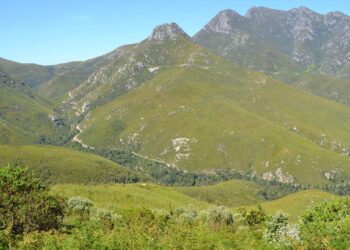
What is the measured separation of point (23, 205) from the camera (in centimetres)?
5841

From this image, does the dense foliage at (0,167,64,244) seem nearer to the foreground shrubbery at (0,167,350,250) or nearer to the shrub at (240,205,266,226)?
the foreground shrubbery at (0,167,350,250)

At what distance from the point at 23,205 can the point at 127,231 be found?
1670 cm

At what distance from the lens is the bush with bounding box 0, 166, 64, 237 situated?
186 ft

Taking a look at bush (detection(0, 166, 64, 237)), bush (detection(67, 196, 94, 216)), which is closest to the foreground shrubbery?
bush (detection(0, 166, 64, 237))

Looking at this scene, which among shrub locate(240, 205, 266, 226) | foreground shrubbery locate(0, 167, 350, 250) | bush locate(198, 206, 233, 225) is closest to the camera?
foreground shrubbery locate(0, 167, 350, 250)

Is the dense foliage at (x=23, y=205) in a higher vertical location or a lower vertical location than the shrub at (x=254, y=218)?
higher

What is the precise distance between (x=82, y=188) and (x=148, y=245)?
525 feet

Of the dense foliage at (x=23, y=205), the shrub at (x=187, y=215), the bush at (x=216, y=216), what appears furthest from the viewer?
the bush at (x=216, y=216)

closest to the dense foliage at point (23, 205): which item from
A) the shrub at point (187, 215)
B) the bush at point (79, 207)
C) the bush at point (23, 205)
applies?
the bush at point (23, 205)

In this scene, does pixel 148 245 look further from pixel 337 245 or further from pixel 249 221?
pixel 249 221

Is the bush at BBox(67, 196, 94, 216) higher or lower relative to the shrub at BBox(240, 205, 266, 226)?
higher

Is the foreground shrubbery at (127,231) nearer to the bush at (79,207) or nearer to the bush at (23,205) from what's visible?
the bush at (23,205)

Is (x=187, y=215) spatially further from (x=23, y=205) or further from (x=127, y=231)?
(x=127, y=231)

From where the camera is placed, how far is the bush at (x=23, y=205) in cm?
5669
